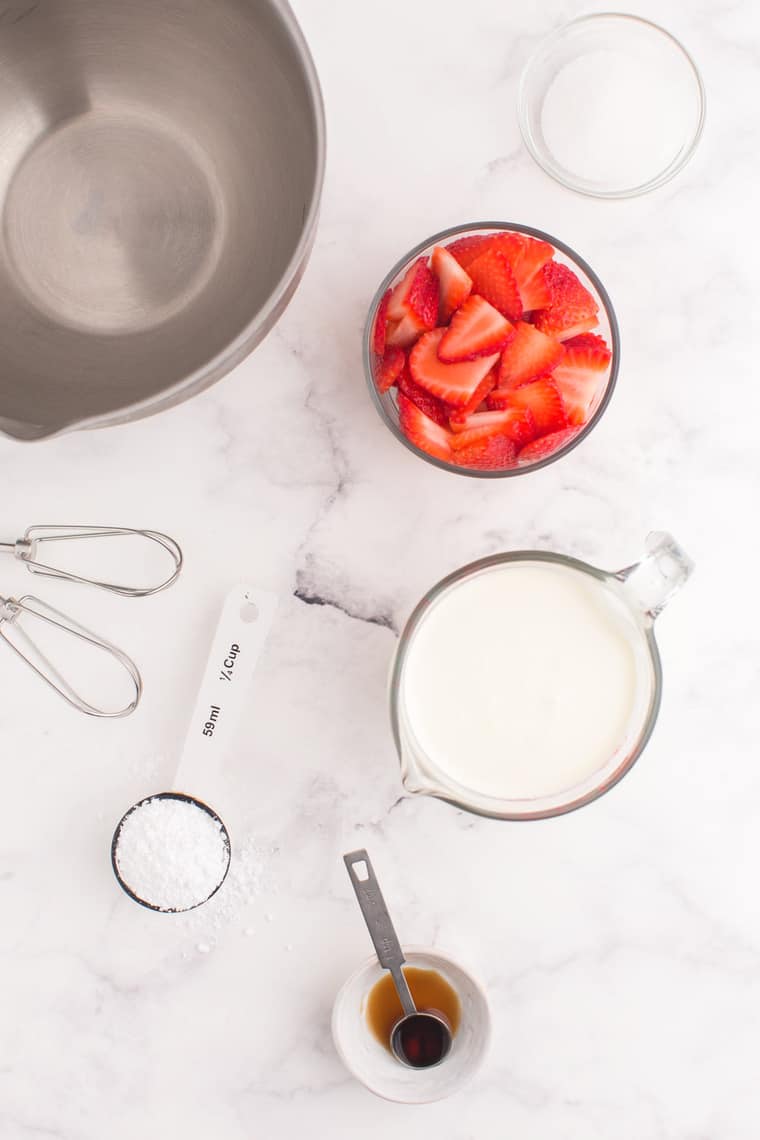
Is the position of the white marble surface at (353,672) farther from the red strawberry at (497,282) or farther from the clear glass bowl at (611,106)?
the red strawberry at (497,282)

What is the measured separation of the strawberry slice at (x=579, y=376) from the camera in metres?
0.91

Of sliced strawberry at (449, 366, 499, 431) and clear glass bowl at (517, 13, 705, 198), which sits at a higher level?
clear glass bowl at (517, 13, 705, 198)

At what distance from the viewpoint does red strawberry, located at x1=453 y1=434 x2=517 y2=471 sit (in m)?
0.91

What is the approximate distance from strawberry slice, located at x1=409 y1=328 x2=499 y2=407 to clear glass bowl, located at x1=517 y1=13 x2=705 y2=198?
25cm

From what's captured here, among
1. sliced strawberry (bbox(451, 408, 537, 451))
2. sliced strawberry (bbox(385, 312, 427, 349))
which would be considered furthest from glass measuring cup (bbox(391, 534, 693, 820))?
sliced strawberry (bbox(385, 312, 427, 349))

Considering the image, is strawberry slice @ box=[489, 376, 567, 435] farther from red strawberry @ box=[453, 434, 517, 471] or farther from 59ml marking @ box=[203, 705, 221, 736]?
59ml marking @ box=[203, 705, 221, 736]

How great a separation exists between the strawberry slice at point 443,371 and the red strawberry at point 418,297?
0.06 feet

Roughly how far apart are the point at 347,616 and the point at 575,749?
0.88 ft

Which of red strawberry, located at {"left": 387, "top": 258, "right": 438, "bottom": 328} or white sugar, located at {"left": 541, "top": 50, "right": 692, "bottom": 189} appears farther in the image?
white sugar, located at {"left": 541, "top": 50, "right": 692, "bottom": 189}

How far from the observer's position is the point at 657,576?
89 cm

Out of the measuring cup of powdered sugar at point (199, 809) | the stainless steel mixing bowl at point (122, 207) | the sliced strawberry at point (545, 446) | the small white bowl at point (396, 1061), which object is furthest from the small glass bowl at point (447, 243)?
the small white bowl at point (396, 1061)

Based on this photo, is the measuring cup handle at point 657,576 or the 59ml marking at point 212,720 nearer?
the measuring cup handle at point 657,576

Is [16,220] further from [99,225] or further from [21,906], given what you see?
[21,906]

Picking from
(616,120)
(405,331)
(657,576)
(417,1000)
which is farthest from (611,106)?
(417,1000)
